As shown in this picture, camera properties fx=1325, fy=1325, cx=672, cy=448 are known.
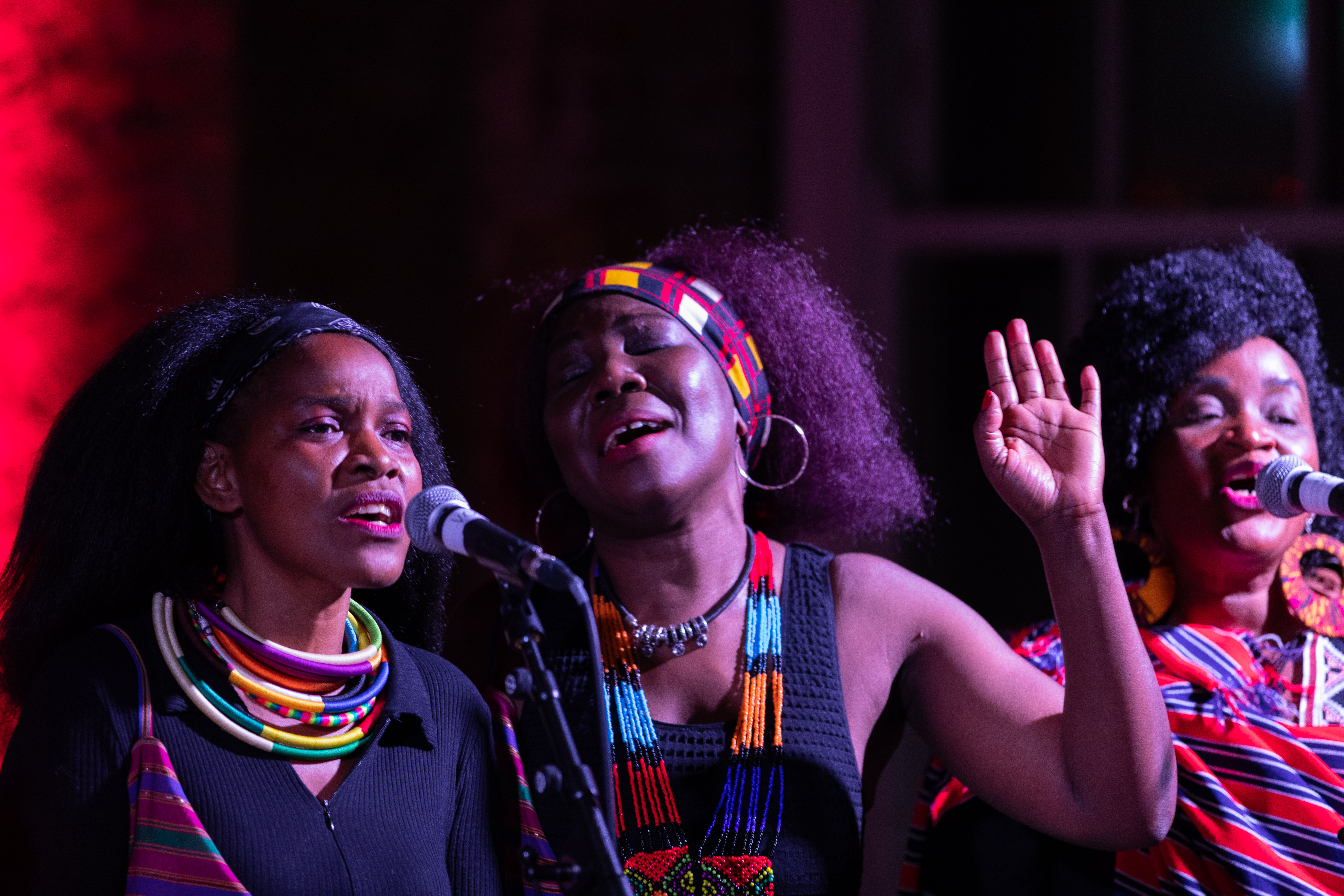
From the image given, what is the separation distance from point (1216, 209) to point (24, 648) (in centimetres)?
410

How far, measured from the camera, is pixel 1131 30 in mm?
4734

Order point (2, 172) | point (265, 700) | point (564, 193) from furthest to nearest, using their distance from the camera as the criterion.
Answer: point (564, 193)
point (2, 172)
point (265, 700)

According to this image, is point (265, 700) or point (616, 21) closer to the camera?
point (265, 700)

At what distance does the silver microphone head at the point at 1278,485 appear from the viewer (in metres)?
2.08

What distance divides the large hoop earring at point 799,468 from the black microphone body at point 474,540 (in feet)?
2.68

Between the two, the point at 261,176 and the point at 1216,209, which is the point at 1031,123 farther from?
the point at 261,176

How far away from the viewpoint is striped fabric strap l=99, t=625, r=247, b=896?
164 centimetres

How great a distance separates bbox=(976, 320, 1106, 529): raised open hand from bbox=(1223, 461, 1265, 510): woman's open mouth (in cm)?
28

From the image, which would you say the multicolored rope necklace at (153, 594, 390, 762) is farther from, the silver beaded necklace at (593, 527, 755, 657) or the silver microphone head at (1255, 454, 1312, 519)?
the silver microphone head at (1255, 454, 1312, 519)

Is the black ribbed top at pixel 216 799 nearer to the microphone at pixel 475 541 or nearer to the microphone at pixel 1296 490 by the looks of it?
Answer: the microphone at pixel 475 541

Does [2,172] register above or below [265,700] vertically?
above

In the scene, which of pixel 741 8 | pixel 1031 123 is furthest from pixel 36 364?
pixel 1031 123

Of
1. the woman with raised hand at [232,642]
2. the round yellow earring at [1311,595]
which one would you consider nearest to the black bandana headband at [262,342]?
the woman with raised hand at [232,642]

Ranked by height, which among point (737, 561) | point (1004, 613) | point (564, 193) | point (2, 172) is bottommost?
point (1004, 613)
